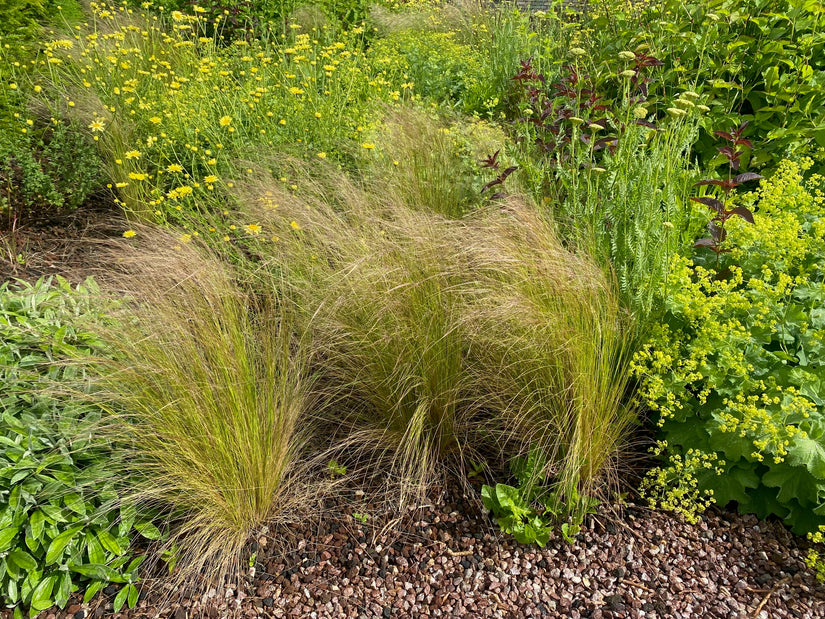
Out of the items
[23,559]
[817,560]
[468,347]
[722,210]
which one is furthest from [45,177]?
[817,560]

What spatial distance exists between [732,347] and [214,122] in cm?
302

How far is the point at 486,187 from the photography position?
2.96m

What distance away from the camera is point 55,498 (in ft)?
6.47

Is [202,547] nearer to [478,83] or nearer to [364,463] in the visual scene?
[364,463]

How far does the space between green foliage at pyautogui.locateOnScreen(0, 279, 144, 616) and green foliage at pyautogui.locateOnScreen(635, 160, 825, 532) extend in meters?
1.74

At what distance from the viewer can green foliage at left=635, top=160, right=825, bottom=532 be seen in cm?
206

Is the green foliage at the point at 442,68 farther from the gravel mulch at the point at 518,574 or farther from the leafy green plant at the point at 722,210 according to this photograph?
the gravel mulch at the point at 518,574

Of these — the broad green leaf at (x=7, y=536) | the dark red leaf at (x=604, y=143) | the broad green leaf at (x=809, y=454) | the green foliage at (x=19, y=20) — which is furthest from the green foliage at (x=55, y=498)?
the green foliage at (x=19, y=20)

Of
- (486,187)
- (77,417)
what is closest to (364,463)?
(77,417)

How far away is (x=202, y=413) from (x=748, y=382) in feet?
5.74

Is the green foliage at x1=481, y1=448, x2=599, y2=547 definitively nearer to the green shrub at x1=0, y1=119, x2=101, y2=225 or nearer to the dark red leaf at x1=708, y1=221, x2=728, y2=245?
the dark red leaf at x1=708, y1=221, x2=728, y2=245

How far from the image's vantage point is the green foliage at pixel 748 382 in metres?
2.06

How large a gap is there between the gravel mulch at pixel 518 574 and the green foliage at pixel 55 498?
0.36 ft

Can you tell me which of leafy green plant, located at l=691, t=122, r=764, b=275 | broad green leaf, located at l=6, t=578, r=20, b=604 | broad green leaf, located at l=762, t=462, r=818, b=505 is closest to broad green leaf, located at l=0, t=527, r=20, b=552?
broad green leaf, located at l=6, t=578, r=20, b=604
